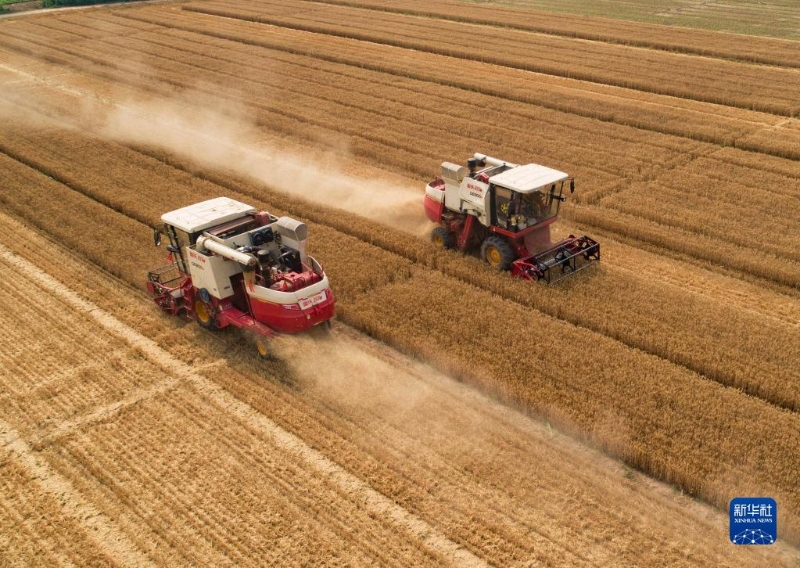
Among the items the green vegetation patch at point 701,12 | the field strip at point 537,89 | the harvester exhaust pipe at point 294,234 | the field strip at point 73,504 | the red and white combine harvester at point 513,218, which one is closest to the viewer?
the field strip at point 73,504

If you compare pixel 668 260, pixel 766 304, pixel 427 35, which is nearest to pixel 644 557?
pixel 766 304

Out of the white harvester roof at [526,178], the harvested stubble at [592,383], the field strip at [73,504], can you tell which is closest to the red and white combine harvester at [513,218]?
the white harvester roof at [526,178]

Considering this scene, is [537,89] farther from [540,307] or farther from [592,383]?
[592,383]

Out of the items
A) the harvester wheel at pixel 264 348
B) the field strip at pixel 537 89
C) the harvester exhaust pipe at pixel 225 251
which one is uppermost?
the harvester exhaust pipe at pixel 225 251

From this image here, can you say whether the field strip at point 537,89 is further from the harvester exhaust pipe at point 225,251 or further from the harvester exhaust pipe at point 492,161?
the harvester exhaust pipe at point 225,251

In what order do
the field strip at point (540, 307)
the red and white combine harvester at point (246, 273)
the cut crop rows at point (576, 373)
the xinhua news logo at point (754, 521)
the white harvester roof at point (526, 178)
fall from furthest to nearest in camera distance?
the white harvester roof at point (526, 178) < the red and white combine harvester at point (246, 273) < the field strip at point (540, 307) < the cut crop rows at point (576, 373) < the xinhua news logo at point (754, 521)

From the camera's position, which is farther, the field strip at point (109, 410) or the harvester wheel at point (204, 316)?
the harvester wheel at point (204, 316)

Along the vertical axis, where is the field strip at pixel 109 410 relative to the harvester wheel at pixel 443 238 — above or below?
below

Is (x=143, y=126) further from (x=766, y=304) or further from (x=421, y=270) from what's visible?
(x=766, y=304)
